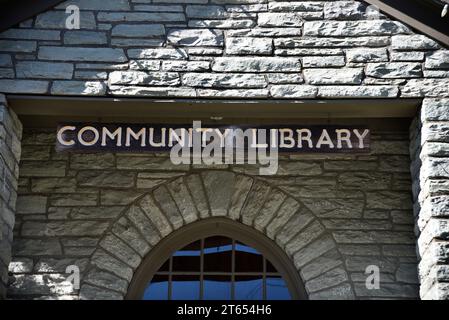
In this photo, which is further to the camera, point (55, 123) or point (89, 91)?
point (55, 123)

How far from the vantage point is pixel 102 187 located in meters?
9.38

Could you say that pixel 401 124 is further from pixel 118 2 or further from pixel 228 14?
pixel 118 2

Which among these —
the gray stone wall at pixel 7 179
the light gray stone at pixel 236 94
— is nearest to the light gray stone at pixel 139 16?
the light gray stone at pixel 236 94

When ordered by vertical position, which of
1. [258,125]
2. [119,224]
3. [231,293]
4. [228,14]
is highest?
[228,14]

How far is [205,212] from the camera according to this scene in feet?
30.5

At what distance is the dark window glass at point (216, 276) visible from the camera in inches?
361

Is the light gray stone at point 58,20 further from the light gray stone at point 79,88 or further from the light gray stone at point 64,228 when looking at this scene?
the light gray stone at point 64,228

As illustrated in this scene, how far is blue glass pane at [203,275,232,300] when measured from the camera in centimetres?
916

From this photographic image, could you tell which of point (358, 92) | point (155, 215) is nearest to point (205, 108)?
point (155, 215)

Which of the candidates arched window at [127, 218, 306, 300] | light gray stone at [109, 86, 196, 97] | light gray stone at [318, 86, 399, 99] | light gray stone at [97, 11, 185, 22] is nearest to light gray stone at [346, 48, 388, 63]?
light gray stone at [318, 86, 399, 99]

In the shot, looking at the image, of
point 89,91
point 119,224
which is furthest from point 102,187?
point 89,91

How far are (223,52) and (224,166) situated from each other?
110 cm

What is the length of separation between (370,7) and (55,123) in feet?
10.2

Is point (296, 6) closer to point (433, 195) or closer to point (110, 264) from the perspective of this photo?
point (433, 195)
